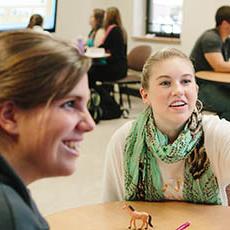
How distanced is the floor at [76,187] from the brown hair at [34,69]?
253 centimetres

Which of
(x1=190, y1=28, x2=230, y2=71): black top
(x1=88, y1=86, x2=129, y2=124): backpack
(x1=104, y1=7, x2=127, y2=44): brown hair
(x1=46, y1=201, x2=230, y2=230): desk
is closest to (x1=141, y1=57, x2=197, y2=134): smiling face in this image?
(x1=46, y1=201, x2=230, y2=230): desk

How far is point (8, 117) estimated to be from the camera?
35.6 inches

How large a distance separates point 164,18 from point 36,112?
254 inches

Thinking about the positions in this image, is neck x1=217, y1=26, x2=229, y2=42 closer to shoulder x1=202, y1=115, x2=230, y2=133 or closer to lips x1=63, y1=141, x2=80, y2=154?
shoulder x1=202, y1=115, x2=230, y2=133

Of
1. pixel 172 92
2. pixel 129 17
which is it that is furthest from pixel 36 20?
pixel 172 92

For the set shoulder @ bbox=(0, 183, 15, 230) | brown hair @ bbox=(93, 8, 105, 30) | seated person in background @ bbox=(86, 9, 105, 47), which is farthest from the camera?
brown hair @ bbox=(93, 8, 105, 30)

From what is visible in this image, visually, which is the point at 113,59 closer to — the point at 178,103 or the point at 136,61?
the point at 136,61

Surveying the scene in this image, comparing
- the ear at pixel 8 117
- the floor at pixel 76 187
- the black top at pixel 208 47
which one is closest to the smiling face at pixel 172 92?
the ear at pixel 8 117

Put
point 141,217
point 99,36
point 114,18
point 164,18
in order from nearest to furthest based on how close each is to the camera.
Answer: point 141,217 → point 114,18 → point 99,36 → point 164,18

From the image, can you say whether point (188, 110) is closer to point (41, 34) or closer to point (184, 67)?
point (184, 67)

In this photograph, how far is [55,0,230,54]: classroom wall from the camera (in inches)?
247

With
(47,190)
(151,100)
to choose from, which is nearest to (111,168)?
(151,100)

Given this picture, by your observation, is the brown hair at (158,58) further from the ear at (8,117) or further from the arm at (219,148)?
the ear at (8,117)

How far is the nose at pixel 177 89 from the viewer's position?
1.86m
